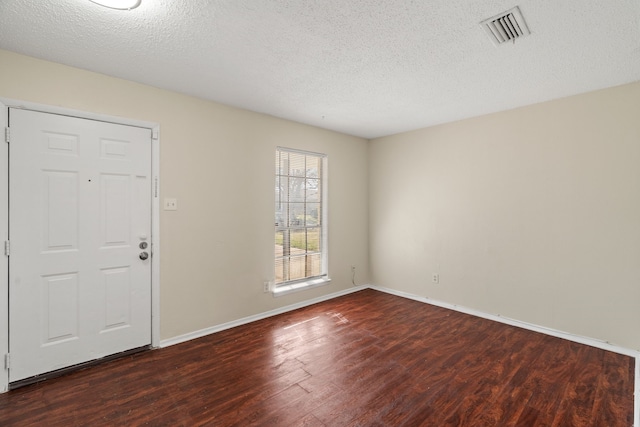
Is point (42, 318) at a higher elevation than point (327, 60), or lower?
lower

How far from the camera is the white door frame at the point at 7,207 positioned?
221 centimetres

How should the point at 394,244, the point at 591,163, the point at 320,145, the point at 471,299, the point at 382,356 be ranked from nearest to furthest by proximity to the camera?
the point at 382,356
the point at 591,163
the point at 471,299
the point at 320,145
the point at 394,244

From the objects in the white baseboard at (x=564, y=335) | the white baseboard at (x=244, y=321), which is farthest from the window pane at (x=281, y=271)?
the white baseboard at (x=564, y=335)

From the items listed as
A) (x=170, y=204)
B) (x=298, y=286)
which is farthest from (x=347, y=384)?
(x=170, y=204)

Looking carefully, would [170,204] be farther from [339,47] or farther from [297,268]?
[339,47]

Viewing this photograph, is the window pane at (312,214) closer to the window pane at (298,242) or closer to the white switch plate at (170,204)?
the window pane at (298,242)

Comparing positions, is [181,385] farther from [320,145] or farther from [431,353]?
[320,145]

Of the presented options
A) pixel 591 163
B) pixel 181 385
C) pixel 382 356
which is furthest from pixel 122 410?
pixel 591 163

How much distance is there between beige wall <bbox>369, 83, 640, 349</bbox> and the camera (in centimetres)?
284

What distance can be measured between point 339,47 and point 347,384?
2.56 m

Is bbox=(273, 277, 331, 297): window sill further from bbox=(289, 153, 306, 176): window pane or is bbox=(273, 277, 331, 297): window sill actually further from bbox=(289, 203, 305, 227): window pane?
bbox=(289, 153, 306, 176): window pane

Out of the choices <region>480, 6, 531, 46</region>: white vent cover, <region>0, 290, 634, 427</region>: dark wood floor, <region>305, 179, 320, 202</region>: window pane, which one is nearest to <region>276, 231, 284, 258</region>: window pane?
<region>305, 179, 320, 202</region>: window pane

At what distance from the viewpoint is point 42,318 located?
2.38m

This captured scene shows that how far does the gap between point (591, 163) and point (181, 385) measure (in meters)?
4.29
